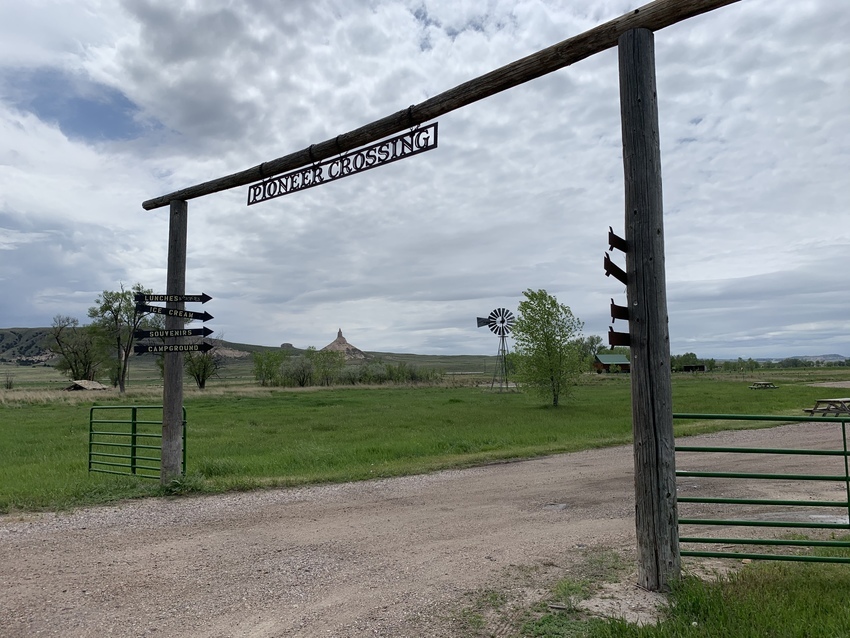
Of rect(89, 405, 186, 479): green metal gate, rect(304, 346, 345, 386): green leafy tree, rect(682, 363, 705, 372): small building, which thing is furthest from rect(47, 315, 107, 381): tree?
rect(682, 363, 705, 372): small building

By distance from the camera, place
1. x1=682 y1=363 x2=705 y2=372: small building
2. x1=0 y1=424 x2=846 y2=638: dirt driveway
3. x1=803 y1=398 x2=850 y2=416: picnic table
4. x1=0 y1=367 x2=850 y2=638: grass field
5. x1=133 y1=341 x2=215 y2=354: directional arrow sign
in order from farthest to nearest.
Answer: x1=682 y1=363 x2=705 y2=372: small building < x1=803 y1=398 x2=850 y2=416: picnic table < x1=133 y1=341 x2=215 y2=354: directional arrow sign < x1=0 y1=424 x2=846 y2=638: dirt driveway < x1=0 y1=367 x2=850 y2=638: grass field

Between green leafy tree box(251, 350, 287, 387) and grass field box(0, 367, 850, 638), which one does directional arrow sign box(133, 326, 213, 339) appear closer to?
grass field box(0, 367, 850, 638)

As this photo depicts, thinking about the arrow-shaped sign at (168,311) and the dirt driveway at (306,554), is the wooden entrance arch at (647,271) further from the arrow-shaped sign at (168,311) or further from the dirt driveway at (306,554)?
the arrow-shaped sign at (168,311)

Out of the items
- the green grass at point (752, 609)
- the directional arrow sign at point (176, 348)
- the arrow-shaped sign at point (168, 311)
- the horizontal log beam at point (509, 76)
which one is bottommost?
the green grass at point (752, 609)

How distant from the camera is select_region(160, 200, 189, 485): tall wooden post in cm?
987

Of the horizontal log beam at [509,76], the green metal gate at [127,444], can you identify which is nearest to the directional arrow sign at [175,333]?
the green metal gate at [127,444]

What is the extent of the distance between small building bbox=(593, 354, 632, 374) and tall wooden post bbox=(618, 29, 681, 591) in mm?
103894

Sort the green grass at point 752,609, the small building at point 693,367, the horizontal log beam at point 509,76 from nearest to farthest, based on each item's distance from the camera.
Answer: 1. the green grass at point 752,609
2. the horizontal log beam at point 509,76
3. the small building at point 693,367

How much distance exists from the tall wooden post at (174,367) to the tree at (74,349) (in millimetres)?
61136

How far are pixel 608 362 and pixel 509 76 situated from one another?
11127cm

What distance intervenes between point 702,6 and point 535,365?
29.9 meters

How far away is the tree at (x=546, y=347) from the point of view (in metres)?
33.4

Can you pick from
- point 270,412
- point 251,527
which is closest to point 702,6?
point 251,527

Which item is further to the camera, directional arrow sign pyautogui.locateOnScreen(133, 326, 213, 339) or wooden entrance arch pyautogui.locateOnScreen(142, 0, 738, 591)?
directional arrow sign pyautogui.locateOnScreen(133, 326, 213, 339)
